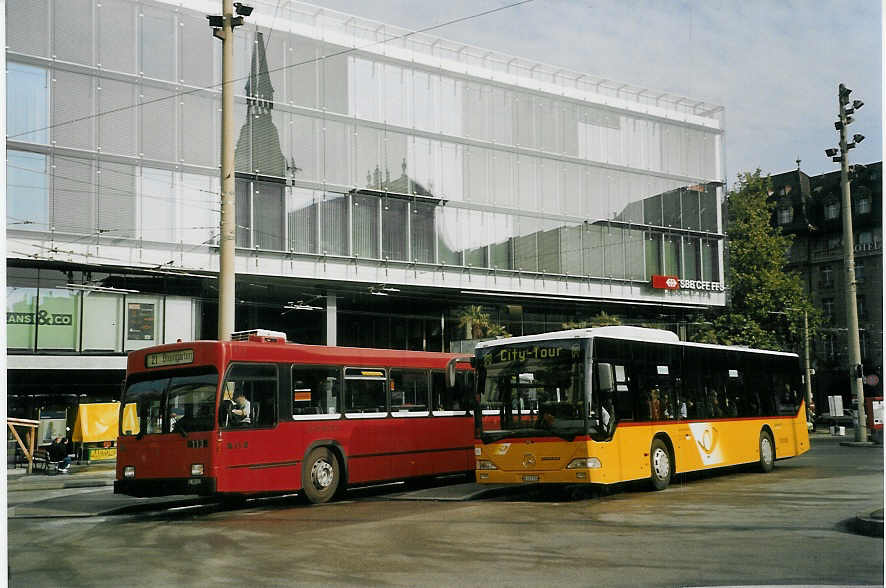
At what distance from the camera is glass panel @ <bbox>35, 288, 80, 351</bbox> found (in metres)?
25.8

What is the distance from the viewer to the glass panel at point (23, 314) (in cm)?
2336

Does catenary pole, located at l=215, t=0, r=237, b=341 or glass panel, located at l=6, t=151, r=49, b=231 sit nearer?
catenary pole, located at l=215, t=0, r=237, b=341

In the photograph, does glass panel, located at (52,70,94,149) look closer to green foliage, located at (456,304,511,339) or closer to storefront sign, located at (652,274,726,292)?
green foliage, located at (456,304,511,339)

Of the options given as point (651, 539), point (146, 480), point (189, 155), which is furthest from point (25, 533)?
point (189, 155)

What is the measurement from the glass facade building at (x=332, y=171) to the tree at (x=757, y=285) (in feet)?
2.52

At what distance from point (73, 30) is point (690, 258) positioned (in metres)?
17.1

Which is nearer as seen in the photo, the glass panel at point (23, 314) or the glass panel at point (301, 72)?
the glass panel at point (23, 314)

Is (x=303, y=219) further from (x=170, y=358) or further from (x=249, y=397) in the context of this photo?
(x=249, y=397)

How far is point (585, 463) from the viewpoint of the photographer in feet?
48.0

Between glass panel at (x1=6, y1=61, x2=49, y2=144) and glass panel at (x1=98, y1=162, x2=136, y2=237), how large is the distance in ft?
9.24

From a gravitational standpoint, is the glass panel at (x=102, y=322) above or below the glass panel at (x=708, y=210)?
below

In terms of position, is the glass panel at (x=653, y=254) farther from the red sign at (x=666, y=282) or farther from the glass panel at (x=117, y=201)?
the glass panel at (x=117, y=201)

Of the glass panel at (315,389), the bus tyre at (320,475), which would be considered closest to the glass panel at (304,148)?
the glass panel at (315,389)

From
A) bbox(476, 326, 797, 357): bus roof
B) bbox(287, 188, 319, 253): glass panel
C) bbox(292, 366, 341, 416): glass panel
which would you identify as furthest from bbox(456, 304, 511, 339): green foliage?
bbox(292, 366, 341, 416): glass panel
